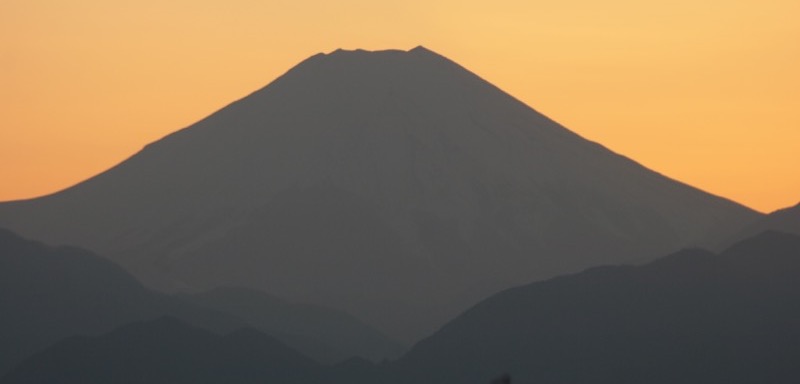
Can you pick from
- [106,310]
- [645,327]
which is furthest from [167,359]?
[106,310]

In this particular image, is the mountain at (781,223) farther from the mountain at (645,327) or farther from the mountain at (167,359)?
the mountain at (167,359)

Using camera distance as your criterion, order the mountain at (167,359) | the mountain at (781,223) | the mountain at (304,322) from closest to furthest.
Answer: the mountain at (167,359), the mountain at (304,322), the mountain at (781,223)

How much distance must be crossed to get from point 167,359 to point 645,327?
81.8 ft

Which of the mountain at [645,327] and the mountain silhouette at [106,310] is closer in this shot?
the mountain at [645,327]

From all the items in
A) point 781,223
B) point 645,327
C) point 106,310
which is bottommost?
point 645,327

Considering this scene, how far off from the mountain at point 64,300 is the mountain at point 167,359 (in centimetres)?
1478

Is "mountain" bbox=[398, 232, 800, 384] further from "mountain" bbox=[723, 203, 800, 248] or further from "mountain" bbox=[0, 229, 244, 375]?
"mountain" bbox=[0, 229, 244, 375]

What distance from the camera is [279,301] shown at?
146 metres

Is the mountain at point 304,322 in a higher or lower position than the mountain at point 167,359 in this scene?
higher

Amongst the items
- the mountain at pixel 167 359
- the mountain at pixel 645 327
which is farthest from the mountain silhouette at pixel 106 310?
the mountain at pixel 645 327

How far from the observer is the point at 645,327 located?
3976 inches

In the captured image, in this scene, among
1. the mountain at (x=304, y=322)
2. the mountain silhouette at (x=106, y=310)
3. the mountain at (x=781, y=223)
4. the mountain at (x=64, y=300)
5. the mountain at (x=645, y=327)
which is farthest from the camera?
the mountain at (x=781, y=223)

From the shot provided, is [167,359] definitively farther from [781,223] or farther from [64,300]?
[781,223]

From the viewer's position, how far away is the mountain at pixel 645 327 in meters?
94.4
